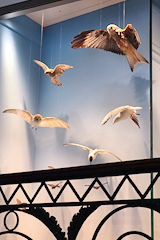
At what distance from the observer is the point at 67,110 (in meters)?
3.70

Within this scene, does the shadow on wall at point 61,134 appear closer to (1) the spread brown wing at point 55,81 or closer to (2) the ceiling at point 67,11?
(1) the spread brown wing at point 55,81

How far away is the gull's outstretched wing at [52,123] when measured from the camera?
140 inches

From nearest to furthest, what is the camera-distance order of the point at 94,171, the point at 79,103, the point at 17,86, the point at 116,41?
the point at 94,171
the point at 116,41
the point at 79,103
the point at 17,86

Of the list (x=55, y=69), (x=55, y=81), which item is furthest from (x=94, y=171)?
(x=55, y=81)

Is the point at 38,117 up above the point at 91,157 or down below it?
above

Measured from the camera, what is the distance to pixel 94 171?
116 cm

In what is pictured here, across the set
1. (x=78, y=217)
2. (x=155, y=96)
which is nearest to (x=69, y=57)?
(x=155, y=96)

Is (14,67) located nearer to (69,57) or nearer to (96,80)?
(69,57)

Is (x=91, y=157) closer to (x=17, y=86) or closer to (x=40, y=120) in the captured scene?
(x=40, y=120)

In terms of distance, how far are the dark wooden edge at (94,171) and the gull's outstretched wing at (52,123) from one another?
86.1 inches

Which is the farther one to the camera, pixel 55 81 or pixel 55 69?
pixel 55 81

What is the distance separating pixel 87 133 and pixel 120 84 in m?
0.52

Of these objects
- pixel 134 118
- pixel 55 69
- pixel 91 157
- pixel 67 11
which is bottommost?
pixel 91 157

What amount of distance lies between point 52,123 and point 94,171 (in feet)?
7.94
